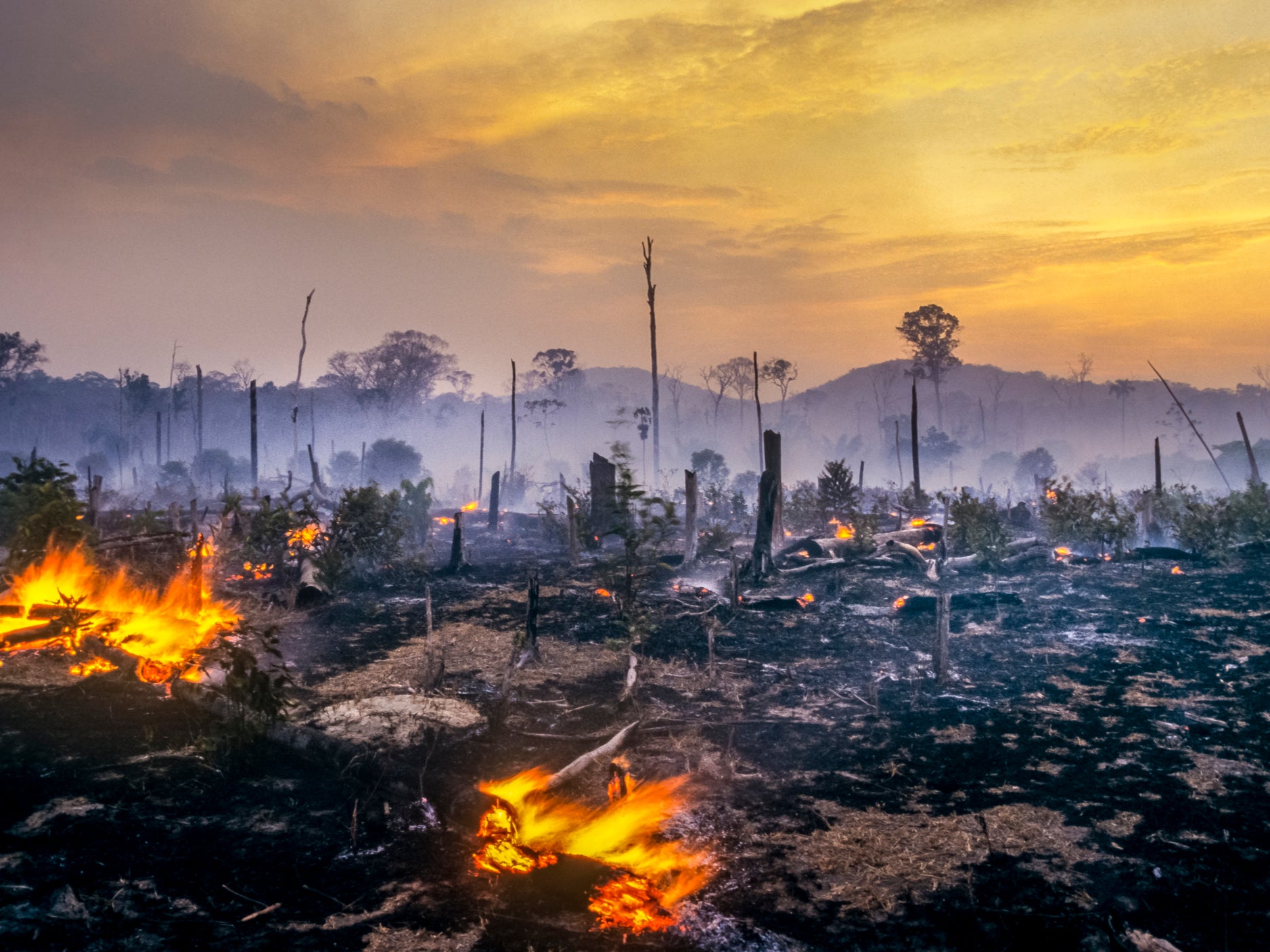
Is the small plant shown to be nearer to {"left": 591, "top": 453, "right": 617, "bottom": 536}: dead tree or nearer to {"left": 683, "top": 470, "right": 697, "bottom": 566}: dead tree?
{"left": 683, "top": 470, "right": 697, "bottom": 566}: dead tree

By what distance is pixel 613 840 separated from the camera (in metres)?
5.62

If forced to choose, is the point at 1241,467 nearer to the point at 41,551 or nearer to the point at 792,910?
the point at 792,910

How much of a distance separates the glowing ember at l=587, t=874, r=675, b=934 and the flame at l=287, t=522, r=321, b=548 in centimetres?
1218

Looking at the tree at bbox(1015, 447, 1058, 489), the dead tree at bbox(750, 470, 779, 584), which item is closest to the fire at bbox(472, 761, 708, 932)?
the dead tree at bbox(750, 470, 779, 584)

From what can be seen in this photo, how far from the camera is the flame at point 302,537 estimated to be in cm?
1488

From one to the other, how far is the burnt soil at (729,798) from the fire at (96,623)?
374 millimetres

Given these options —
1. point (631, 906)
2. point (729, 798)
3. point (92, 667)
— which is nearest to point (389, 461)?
point (92, 667)

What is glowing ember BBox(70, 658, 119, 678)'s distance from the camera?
8289mm

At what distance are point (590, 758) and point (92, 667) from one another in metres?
6.48

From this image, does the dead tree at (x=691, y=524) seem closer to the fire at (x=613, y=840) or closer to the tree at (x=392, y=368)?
the fire at (x=613, y=840)

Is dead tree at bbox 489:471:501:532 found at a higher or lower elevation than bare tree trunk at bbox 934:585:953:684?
higher

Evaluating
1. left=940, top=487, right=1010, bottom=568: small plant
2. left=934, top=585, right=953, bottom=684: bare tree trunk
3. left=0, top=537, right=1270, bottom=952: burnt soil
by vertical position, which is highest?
left=940, top=487, right=1010, bottom=568: small plant

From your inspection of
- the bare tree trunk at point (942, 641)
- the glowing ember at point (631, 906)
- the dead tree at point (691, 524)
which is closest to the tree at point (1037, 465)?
the dead tree at point (691, 524)

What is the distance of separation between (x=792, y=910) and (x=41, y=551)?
37.6 ft
